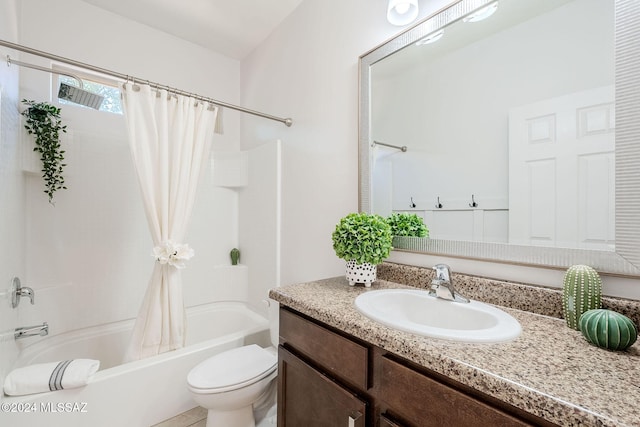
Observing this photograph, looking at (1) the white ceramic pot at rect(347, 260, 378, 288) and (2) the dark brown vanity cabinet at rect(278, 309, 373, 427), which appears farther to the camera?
(1) the white ceramic pot at rect(347, 260, 378, 288)

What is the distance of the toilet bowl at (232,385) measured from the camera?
1298 millimetres

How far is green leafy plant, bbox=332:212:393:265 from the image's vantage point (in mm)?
1173

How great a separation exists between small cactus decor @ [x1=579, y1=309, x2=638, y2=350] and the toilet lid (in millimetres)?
1317

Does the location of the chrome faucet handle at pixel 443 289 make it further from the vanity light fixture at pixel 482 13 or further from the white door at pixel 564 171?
the vanity light fixture at pixel 482 13

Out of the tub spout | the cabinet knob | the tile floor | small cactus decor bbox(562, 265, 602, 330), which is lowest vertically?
the tile floor

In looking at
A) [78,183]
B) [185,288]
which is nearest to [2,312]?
[78,183]

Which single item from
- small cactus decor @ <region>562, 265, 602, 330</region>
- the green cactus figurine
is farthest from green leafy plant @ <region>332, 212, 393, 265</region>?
the green cactus figurine

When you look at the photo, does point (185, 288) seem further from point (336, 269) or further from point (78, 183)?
point (336, 269)

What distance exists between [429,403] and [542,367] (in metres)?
0.24

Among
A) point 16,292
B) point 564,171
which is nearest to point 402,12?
point 564,171

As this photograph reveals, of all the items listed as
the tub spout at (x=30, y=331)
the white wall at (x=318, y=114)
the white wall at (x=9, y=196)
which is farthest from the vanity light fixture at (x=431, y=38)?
the tub spout at (x=30, y=331)

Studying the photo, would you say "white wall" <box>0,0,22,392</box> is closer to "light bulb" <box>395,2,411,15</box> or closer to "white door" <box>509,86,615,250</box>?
"light bulb" <box>395,2,411,15</box>

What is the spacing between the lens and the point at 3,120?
4.08ft

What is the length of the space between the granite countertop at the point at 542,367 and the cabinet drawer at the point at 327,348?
0.06m
